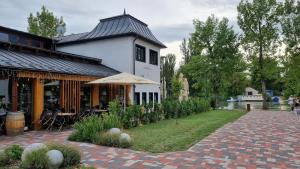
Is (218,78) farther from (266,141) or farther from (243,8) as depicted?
(266,141)

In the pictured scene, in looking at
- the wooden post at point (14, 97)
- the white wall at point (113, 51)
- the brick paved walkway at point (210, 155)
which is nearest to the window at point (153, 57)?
the white wall at point (113, 51)

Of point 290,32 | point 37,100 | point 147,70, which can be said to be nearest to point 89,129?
point 37,100

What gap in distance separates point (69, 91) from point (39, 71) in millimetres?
2421

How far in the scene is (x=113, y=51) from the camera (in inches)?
758

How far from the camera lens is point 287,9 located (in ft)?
93.3

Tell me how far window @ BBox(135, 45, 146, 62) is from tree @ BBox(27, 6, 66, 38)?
15.2m

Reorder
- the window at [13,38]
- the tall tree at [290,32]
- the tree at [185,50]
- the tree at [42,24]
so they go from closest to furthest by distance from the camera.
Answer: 1. the window at [13,38]
2. the tall tree at [290,32]
3. the tree at [42,24]
4. the tree at [185,50]

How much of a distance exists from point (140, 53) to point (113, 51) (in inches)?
83.2

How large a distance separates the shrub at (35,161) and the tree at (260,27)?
90.5 ft

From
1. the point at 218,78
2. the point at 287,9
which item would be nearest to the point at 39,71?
the point at 218,78

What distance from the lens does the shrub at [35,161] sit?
17.5 feet

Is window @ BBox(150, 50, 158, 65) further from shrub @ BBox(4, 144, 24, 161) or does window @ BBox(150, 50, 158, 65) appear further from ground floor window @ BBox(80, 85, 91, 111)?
shrub @ BBox(4, 144, 24, 161)

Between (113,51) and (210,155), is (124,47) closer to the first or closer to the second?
(113,51)

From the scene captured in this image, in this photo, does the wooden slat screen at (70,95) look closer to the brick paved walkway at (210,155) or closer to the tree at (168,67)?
the brick paved walkway at (210,155)
